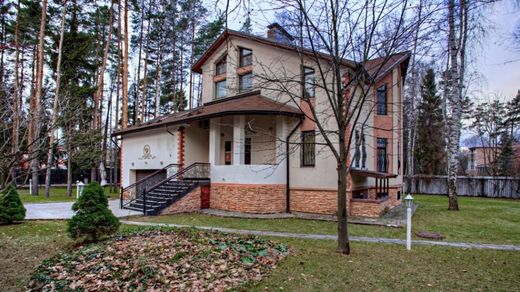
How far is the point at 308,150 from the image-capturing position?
12.9 m

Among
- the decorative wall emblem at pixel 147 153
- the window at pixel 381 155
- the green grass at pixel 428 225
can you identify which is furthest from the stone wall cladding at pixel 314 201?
the decorative wall emblem at pixel 147 153

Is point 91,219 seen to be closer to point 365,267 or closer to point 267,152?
point 365,267

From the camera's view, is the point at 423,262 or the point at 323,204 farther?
the point at 323,204

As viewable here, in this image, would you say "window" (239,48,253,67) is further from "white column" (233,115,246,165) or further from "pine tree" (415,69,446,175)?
"pine tree" (415,69,446,175)

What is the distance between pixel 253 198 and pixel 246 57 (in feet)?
24.2

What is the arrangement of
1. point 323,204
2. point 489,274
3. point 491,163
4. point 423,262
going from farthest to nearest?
point 491,163
point 323,204
point 423,262
point 489,274

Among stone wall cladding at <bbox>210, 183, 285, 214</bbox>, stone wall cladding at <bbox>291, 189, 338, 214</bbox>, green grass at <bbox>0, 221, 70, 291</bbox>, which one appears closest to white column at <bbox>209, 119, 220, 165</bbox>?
stone wall cladding at <bbox>210, 183, 285, 214</bbox>

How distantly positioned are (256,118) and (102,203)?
8.14 metres

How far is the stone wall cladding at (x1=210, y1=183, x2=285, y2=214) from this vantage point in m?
12.4

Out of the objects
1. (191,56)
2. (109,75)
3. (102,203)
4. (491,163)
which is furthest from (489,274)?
(109,75)

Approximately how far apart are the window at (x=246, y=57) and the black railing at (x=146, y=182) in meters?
6.13

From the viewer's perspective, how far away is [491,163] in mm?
27328

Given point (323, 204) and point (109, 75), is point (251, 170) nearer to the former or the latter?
point (323, 204)

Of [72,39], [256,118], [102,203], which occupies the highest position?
[72,39]
